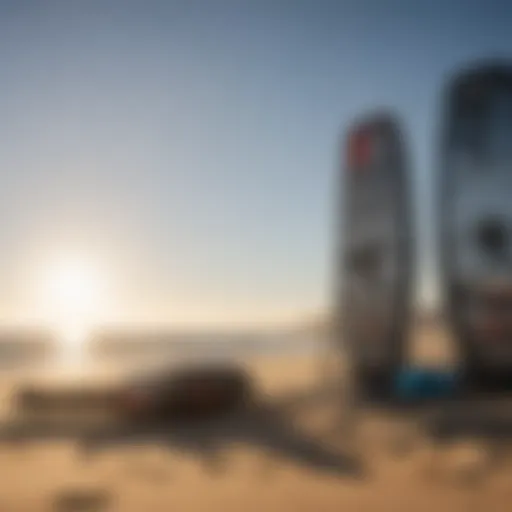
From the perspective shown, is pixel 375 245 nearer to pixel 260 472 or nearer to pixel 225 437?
pixel 225 437

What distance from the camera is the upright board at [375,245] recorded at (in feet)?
11.0

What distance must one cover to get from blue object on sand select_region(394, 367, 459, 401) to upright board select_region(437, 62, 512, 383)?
0.15 meters

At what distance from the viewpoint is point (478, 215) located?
327 centimetres

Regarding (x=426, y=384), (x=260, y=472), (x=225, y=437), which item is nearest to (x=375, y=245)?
(x=426, y=384)

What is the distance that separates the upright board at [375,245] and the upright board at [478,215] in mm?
223

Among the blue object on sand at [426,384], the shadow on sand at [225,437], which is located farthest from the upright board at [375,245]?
the shadow on sand at [225,437]

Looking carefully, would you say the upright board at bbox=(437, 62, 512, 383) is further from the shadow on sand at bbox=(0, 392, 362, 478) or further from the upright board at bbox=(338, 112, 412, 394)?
the shadow on sand at bbox=(0, 392, 362, 478)

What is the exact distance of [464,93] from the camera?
3.24 metres

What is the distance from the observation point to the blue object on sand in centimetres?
290

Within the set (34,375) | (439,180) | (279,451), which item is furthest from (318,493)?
(439,180)

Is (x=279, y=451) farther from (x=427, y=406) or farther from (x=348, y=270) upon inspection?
(x=348, y=270)

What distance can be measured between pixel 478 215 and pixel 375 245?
1.93 feet

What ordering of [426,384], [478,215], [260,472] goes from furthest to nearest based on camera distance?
[478,215]
[426,384]
[260,472]

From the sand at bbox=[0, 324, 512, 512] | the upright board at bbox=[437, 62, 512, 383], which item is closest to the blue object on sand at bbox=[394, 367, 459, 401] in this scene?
the upright board at bbox=[437, 62, 512, 383]
